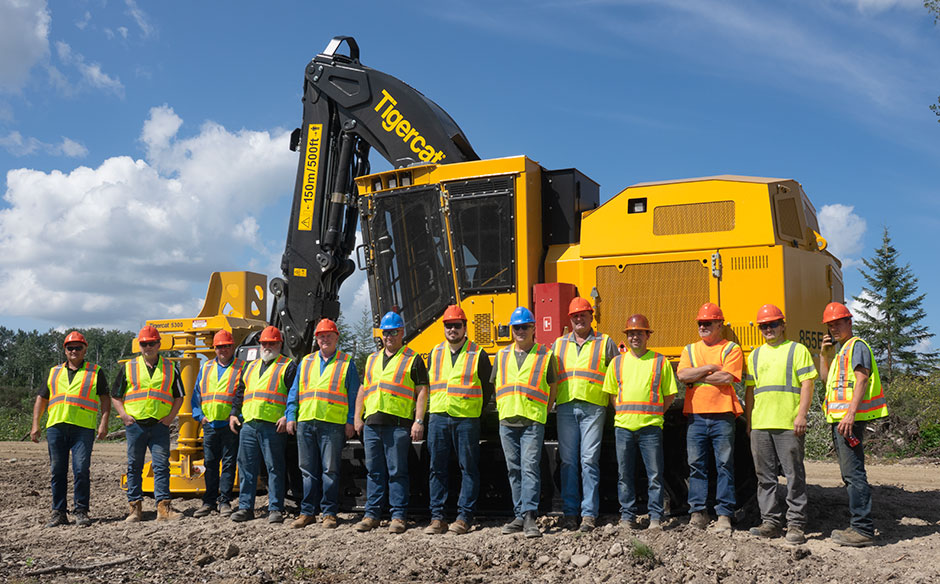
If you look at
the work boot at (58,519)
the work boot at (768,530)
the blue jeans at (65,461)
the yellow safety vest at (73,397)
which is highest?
the yellow safety vest at (73,397)

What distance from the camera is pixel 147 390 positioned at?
8766 mm

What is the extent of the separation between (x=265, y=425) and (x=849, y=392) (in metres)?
5.46

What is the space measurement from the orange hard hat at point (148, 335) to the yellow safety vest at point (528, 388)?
13.7ft

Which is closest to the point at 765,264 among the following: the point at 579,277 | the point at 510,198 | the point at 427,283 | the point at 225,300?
the point at 579,277

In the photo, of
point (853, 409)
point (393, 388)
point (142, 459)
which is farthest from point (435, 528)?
point (853, 409)

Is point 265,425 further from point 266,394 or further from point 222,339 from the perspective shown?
point 222,339

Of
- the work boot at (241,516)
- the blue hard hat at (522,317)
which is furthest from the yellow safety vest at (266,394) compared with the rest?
the blue hard hat at (522,317)

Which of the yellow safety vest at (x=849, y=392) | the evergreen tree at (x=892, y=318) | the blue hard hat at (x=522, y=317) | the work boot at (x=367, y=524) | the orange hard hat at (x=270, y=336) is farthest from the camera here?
the evergreen tree at (x=892, y=318)

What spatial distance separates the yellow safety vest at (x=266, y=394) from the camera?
8.31 metres

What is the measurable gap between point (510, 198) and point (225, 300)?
4.50m

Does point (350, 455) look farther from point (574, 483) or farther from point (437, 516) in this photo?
point (574, 483)

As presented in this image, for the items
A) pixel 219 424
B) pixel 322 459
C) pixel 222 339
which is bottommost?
pixel 322 459

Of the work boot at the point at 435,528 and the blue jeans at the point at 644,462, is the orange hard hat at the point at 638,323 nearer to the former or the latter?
the blue jeans at the point at 644,462

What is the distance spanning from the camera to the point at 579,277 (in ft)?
25.6
